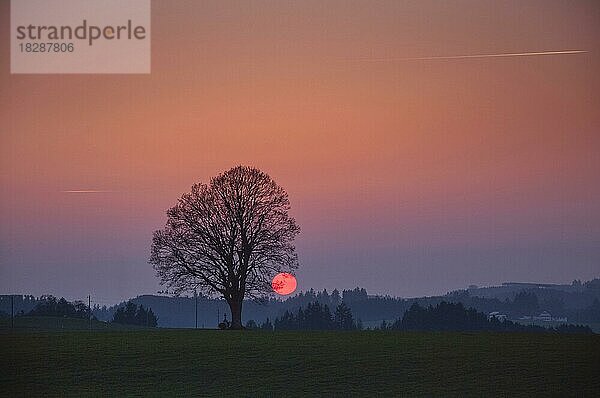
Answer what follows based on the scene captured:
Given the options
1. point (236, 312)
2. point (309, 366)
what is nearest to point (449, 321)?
point (236, 312)

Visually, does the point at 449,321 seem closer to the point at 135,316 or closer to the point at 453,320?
the point at 453,320

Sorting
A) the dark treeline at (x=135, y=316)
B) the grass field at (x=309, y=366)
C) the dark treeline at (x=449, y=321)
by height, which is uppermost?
the dark treeline at (x=135, y=316)

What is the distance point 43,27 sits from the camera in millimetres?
31531

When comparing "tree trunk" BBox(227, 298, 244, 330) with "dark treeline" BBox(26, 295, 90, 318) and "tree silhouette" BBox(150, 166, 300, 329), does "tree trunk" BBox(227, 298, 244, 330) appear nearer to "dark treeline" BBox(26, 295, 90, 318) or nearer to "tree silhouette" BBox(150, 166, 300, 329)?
"tree silhouette" BBox(150, 166, 300, 329)

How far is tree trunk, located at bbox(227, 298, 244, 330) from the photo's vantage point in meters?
67.0

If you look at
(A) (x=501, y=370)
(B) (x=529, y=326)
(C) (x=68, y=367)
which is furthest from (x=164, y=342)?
(B) (x=529, y=326)

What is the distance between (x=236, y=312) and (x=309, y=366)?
2743cm

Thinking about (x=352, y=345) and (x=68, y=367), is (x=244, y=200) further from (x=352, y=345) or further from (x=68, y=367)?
(x=68, y=367)

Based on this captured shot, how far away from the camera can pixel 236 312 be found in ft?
220

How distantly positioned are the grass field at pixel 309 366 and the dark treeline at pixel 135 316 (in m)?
54.0

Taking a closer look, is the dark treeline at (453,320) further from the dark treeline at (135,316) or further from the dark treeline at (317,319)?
the dark treeline at (135,316)

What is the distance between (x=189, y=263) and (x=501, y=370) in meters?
32.3

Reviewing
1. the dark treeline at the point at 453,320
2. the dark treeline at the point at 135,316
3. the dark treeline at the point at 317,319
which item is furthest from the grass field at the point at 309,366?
the dark treeline at the point at 135,316

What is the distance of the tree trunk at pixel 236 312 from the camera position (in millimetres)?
67000
